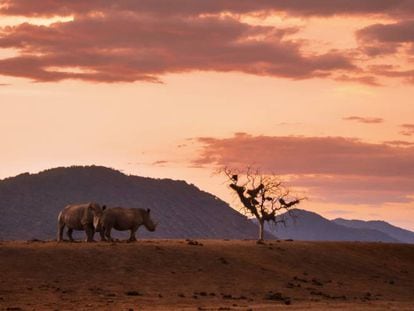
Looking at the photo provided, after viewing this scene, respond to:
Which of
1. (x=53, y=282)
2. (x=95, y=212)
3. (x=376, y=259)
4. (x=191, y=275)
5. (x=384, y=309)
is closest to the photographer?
(x=384, y=309)

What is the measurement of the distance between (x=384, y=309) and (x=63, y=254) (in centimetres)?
1809

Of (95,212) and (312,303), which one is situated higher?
(95,212)

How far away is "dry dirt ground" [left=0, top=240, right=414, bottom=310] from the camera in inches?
1948

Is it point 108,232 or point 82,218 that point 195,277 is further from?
point 82,218

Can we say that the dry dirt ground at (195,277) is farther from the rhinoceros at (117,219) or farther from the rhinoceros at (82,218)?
the rhinoceros at (82,218)

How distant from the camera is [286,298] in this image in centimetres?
5312

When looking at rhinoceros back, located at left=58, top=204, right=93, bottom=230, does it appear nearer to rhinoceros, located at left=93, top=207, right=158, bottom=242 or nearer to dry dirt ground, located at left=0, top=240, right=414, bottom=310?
rhinoceros, located at left=93, top=207, right=158, bottom=242

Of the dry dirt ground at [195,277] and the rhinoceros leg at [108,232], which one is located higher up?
the rhinoceros leg at [108,232]

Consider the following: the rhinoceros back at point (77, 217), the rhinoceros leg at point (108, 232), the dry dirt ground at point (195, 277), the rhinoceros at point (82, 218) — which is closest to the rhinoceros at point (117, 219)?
the rhinoceros leg at point (108, 232)

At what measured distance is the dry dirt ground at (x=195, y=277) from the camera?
49469mm

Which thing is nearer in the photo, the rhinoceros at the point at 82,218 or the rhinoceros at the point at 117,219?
the rhinoceros at the point at 117,219

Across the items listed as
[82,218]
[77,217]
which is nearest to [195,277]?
[82,218]

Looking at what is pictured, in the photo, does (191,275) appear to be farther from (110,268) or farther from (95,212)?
(95,212)

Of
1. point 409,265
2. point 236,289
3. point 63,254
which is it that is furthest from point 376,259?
point 63,254
